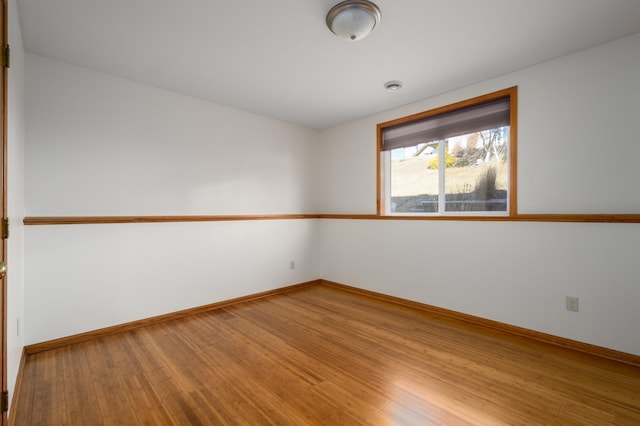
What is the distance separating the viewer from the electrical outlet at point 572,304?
7.47ft

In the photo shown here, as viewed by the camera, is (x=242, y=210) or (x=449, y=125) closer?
(x=449, y=125)

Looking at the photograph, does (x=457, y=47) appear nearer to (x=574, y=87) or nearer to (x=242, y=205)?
(x=574, y=87)

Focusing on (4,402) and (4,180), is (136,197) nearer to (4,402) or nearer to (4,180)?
(4,180)

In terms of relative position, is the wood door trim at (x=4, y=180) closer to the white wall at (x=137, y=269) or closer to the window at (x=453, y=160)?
the white wall at (x=137, y=269)

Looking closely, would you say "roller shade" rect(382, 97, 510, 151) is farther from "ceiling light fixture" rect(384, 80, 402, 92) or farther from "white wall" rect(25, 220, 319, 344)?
"white wall" rect(25, 220, 319, 344)

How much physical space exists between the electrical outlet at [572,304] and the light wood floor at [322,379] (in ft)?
1.09

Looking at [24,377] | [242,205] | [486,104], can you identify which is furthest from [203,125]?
[486,104]

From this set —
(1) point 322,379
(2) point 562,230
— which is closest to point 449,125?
(2) point 562,230

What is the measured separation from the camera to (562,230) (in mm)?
2348

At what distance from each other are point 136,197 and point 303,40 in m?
2.15

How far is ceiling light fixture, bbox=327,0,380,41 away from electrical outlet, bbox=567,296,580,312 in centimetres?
261

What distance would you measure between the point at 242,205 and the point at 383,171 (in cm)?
190

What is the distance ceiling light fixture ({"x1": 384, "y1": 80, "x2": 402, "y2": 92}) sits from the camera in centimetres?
288

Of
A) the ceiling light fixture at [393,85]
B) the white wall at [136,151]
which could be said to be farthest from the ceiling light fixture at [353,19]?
the white wall at [136,151]
